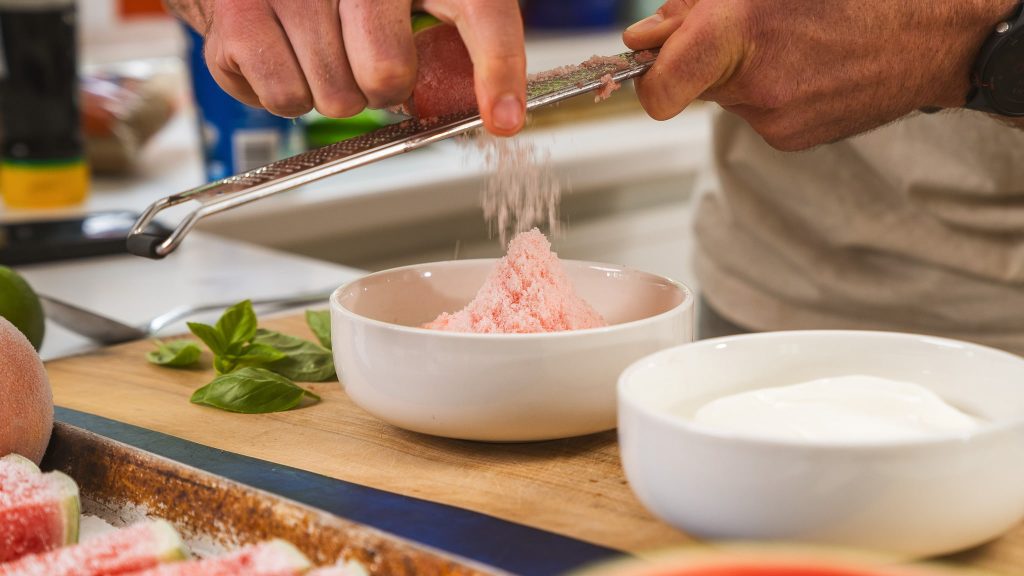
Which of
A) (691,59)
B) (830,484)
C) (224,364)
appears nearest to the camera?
(830,484)

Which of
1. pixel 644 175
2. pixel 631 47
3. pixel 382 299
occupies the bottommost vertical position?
pixel 644 175

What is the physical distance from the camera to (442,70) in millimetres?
954

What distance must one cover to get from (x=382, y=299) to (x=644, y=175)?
6.00 ft

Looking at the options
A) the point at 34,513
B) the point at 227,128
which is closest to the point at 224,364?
the point at 34,513

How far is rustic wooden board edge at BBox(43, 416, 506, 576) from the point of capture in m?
0.69

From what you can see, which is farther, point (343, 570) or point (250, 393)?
point (250, 393)

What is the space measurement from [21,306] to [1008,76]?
3.26 ft

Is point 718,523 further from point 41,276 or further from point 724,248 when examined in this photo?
point 41,276

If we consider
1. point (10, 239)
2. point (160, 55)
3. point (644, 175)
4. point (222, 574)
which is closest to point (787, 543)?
point (222, 574)

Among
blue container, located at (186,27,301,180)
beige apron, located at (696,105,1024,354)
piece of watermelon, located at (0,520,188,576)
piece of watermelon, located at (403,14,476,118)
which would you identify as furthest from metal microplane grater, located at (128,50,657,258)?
blue container, located at (186,27,301,180)

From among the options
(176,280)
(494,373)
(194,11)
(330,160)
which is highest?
(194,11)

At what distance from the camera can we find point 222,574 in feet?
2.27

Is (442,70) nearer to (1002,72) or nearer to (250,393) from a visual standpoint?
(250,393)

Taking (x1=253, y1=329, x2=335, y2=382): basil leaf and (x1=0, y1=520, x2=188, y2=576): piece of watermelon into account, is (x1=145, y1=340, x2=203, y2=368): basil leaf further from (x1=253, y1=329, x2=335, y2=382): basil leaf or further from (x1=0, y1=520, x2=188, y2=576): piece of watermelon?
(x1=0, y1=520, x2=188, y2=576): piece of watermelon
